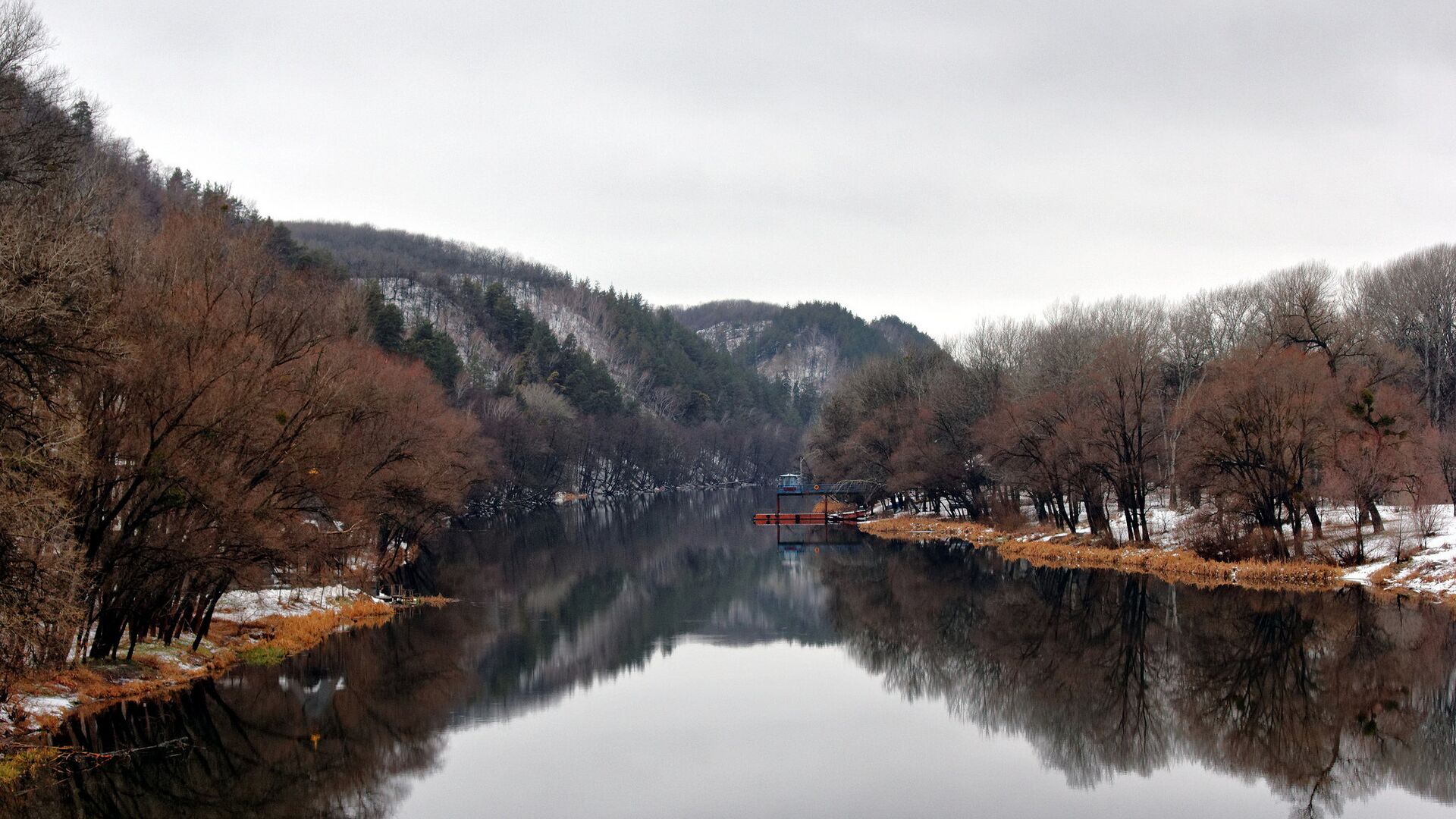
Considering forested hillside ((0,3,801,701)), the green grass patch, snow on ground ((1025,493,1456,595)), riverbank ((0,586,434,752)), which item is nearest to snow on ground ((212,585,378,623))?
riverbank ((0,586,434,752))

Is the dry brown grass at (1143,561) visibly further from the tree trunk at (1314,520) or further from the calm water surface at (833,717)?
the tree trunk at (1314,520)

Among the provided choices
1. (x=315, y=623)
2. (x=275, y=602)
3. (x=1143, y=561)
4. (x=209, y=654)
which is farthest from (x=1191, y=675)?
(x=275, y=602)

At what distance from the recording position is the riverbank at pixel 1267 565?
A: 40.4 m

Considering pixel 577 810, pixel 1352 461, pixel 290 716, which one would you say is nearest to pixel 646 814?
pixel 577 810

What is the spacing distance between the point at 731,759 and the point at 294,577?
62.8 ft

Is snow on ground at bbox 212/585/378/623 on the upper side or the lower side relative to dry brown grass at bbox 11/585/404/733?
upper

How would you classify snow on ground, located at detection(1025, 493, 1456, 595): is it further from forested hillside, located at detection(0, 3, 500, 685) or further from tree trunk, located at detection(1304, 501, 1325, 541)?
forested hillside, located at detection(0, 3, 500, 685)

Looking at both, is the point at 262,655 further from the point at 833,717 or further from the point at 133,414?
the point at 833,717

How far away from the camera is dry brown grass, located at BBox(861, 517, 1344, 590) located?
43.4m

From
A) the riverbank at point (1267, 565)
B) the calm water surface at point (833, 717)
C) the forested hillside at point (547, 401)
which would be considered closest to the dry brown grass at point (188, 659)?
the calm water surface at point (833, 717)

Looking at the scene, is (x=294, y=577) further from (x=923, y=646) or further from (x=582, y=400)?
(x=582, y=400)

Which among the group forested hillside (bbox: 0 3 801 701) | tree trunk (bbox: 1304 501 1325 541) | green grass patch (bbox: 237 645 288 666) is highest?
forested hillside (bbox: 0 3 801 701)

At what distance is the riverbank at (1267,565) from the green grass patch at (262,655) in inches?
1356

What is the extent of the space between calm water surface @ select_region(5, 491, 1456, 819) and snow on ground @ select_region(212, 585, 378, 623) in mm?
3354
